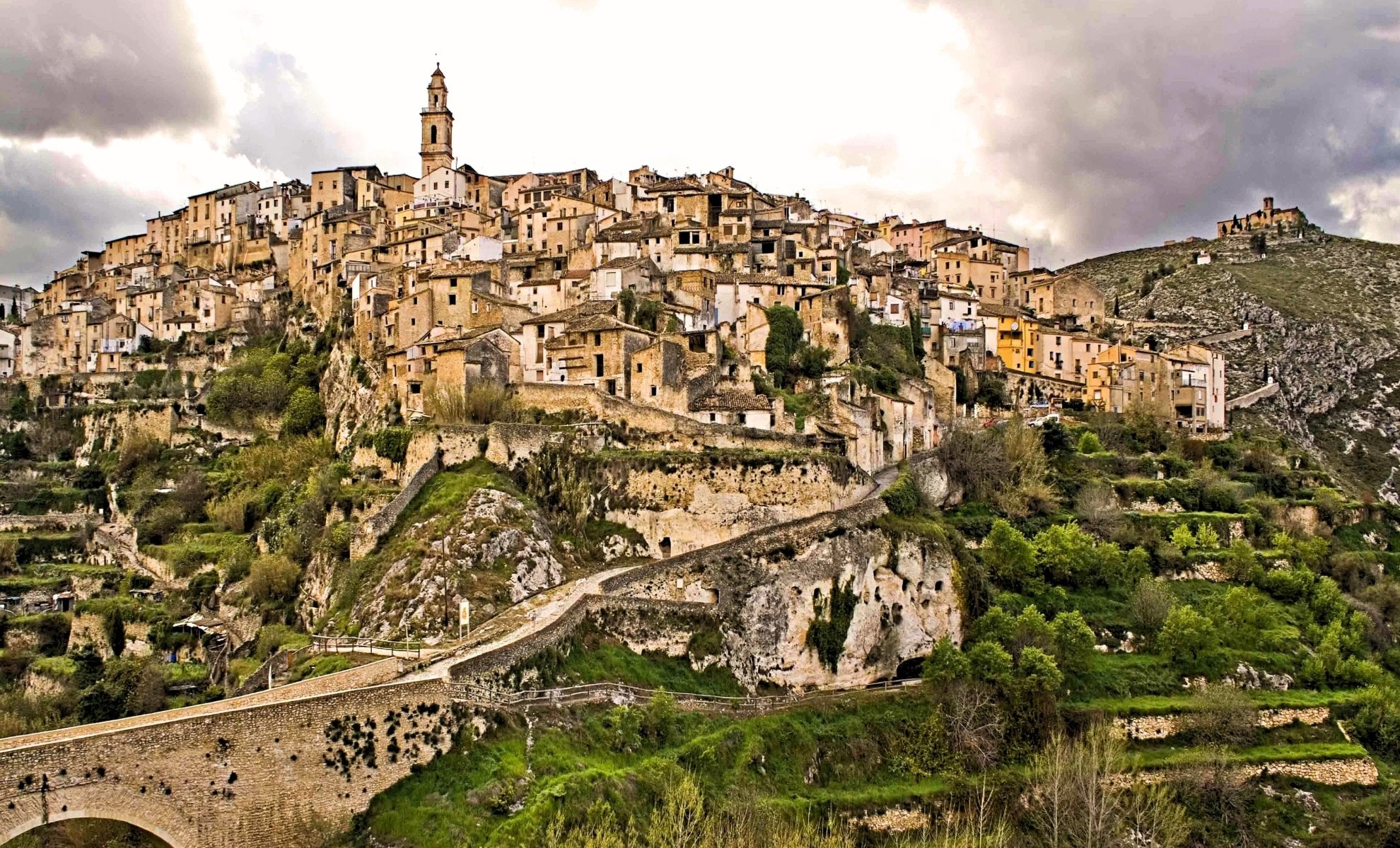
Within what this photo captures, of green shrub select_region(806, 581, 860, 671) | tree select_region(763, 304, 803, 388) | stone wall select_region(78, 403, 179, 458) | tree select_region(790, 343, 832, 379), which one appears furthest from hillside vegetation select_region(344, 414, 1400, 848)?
stone wall select_region(78, 403, 179, 458)

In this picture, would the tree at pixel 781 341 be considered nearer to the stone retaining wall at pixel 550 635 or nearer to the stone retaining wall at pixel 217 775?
the stone retaining wall at pixel 550 635

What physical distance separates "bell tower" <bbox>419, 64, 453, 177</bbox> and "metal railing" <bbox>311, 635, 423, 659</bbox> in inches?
2261

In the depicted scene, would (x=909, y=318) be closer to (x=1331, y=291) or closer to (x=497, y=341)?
(x=497, y=341)

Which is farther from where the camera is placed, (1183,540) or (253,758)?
(1183,540)

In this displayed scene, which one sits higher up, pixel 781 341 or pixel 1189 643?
pixel 781 341

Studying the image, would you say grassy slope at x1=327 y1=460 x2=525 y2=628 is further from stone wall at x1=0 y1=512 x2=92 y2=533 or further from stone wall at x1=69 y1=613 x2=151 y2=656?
stone wall at x1=0 y1=512 x2=92 y2=533

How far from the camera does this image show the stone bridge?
22.4m

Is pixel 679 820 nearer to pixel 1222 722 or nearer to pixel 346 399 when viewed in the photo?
pixel 1222 722

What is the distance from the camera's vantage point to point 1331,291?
99000 mm

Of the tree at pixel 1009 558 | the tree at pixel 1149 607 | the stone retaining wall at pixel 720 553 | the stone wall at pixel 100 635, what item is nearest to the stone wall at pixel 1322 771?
the tree at pixel 1149 607

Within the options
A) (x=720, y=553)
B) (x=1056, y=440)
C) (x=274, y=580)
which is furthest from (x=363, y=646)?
(x=1056, y=440)

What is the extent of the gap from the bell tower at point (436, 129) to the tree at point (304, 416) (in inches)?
1179

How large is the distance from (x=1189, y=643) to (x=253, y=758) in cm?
3397

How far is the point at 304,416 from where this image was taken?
59.5m
